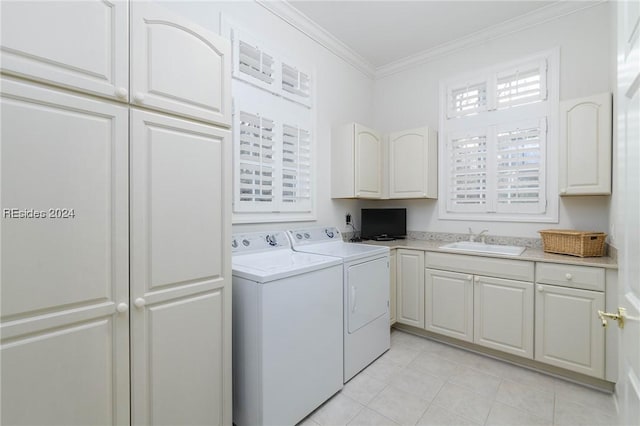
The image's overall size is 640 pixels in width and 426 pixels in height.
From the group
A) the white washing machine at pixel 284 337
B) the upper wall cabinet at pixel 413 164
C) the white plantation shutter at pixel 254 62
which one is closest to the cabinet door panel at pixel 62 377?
the white washing machine at pixel 284 337

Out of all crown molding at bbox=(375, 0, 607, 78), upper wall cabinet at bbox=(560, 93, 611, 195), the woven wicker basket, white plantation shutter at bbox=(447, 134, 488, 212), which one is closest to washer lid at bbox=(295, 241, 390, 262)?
white plantation shutter at bbox=(447, 134, 488, 212)

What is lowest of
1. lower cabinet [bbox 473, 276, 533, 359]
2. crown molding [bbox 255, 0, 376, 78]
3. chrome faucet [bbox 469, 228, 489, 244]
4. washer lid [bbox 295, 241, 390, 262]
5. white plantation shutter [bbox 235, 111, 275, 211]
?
lower cabinet [bbox 473, 276, 533, 359]

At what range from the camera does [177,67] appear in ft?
4.43

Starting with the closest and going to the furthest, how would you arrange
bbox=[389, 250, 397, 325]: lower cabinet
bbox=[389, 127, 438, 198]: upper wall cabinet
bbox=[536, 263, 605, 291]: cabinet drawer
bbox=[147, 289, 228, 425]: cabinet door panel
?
bbox=[147, 289, 228, 425]: cabinet door panel < bbox=[536, 263, 605, 291]: cabinet drawer < bbox=[389, 250, 397, 325]: lower cabinet < bbox=[389, 127, 438, 198]: upper wall cabinet

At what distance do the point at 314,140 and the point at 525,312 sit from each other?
7.63ft

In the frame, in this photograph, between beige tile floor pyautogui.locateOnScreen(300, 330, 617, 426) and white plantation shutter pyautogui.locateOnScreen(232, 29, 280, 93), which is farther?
white plantation shutter pyautogui.locateOnScreen(232, 29, 280, 93)

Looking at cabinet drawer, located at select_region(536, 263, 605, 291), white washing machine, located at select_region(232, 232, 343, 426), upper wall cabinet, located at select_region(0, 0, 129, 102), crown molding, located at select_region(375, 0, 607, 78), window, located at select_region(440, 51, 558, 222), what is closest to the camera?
upper wall cabinet, located at select_region(0, 0, 129, 102)

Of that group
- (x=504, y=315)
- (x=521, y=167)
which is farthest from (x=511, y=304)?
(x=521, y=167)

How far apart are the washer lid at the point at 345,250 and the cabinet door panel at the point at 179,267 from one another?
936mm

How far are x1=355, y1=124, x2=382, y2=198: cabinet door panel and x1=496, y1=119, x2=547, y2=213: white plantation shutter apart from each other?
3.88 feet

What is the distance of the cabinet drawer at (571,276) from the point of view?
2.03 metres

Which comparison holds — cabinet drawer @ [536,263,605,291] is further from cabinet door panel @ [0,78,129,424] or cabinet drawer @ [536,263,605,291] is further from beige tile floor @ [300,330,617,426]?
cabinet door panel @ [0,78,129,424]

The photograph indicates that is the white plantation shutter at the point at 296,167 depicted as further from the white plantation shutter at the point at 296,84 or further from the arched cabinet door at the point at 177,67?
the arched cabinet door at the point at 177,67

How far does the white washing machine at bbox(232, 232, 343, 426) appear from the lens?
1579mm
